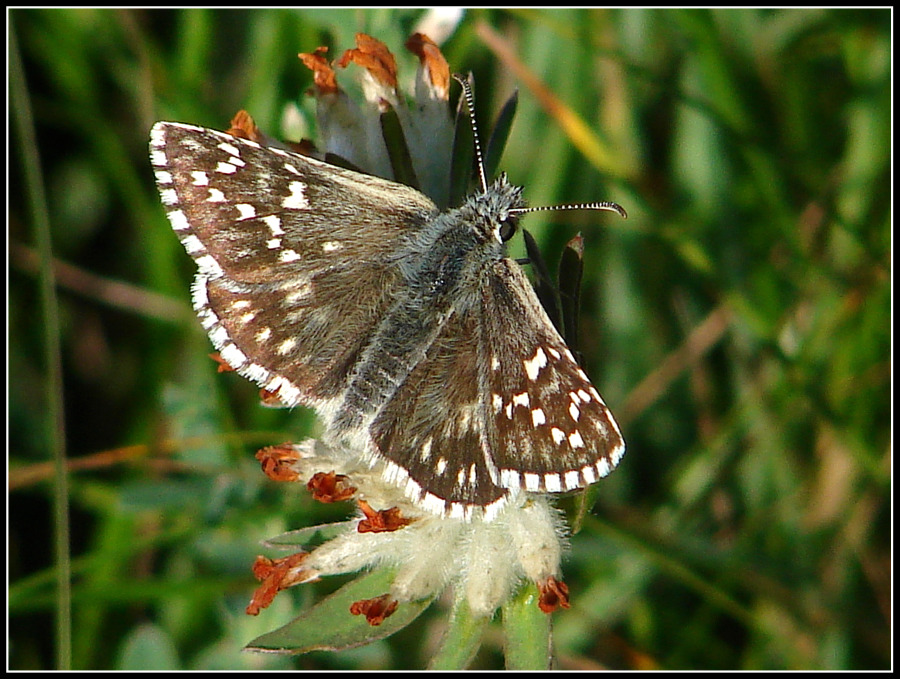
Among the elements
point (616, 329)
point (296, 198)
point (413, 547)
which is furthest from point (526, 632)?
point (616, 329)

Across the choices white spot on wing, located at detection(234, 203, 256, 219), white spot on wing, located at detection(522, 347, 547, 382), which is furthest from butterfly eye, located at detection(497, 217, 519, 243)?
white spot on wing, located at detection(234, 203, 256, 219)

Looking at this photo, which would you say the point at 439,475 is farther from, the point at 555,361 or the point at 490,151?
the point at 490,151

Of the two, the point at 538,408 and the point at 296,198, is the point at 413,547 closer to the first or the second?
Answer: the point at 538,408

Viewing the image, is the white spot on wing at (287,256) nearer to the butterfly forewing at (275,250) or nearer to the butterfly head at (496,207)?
the butterfly forewing at (275,250)

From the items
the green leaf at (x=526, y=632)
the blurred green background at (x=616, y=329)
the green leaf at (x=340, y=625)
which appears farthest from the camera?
the blurred green background at (x=616, y=329)

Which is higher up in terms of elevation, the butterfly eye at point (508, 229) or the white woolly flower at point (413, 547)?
the butterfly eye at point (508, 229)

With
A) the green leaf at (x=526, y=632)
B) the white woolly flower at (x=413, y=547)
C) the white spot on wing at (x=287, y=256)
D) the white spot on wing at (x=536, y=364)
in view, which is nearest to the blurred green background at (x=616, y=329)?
the white woolly flower at (x=413, y=547)

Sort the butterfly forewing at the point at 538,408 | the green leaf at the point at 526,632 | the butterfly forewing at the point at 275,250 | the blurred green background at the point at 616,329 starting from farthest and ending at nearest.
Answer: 1. the blurred green background at the point at 616,329
2. the butterfly forewing at the point at 275,250
3. the green leaf at the point at 526,632
4. the butterfly forewing at the point at 538,408
